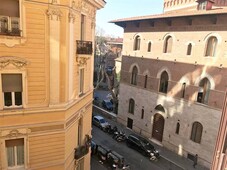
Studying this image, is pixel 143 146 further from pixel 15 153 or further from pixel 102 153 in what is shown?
pixel 15 153

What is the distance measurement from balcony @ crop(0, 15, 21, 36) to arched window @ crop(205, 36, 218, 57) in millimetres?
17299

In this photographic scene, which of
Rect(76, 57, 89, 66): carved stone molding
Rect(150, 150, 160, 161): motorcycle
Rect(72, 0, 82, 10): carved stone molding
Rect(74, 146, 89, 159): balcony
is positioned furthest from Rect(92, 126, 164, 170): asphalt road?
Rect(72, 0, 82, 10): carved stone molding

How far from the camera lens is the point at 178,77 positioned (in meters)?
22.6

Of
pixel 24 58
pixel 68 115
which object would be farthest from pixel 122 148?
pixel 24 58

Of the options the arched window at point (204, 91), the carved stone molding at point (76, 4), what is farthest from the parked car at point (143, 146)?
the carved stone molding at point (76, 4)

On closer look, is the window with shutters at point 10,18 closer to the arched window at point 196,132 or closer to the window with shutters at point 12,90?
the window with shutters at point 12,90

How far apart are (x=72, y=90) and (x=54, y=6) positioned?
4.47m

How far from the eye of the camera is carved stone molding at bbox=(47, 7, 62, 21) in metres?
9.64

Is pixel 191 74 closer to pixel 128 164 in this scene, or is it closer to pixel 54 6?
pixel 128 164

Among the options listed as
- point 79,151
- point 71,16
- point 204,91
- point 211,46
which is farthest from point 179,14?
point 79,151

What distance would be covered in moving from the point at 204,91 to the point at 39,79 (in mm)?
16445

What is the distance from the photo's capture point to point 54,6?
381 inches

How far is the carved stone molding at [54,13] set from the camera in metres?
9.64

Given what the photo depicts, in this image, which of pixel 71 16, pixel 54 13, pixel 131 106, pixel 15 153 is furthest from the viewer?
pixel 131 106
